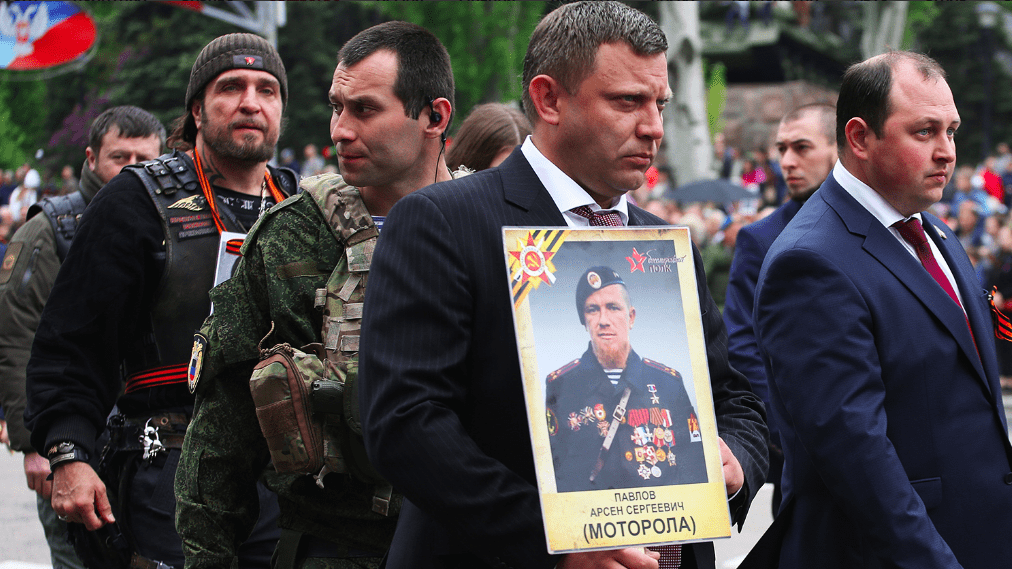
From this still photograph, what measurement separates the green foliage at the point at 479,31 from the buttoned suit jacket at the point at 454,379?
84.4 feet

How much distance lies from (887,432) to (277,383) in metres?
1.58

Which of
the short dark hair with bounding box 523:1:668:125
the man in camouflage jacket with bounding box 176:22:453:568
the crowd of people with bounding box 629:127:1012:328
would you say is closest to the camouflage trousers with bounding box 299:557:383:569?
the man in camouflage jacket with bounding box 176:22:453:568

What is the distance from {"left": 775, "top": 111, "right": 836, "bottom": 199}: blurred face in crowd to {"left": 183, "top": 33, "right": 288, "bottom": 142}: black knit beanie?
2632 millimetres

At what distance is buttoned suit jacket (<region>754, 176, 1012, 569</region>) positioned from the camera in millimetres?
2721

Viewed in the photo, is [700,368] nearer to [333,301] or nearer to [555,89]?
[555,89]

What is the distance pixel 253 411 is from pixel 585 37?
1456 millimetres

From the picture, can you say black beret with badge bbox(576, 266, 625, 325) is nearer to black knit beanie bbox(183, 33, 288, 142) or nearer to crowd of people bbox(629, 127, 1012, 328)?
black knit beanie bbox(183, 33, 288, 142)

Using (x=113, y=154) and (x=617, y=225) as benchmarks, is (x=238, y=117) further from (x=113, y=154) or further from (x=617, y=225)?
(x=617, y=225)

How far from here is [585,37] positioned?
2.21 m

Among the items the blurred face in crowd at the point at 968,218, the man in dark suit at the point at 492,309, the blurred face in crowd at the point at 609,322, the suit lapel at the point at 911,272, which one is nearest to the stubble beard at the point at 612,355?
Result: the blurred face in crowd at the point at 609,322

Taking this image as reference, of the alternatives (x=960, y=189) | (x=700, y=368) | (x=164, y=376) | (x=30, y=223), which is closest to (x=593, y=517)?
(x=700, y=368)

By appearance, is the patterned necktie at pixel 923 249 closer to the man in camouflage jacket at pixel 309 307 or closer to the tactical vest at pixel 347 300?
the man in camouflage jacket at pixel 309 307

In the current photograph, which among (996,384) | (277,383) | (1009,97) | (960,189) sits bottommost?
(996,384)

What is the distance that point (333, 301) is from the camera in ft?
9.29
